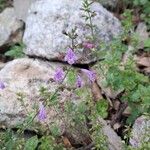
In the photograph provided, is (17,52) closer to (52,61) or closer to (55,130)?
(52,61)

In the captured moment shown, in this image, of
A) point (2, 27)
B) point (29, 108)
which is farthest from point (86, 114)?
point (2, 27)

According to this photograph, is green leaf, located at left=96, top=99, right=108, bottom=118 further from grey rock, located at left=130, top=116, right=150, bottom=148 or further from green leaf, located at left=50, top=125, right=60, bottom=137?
green leaf, located at left=50, top=125, right=60, bottom=137

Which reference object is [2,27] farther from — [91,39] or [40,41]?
[91,39]

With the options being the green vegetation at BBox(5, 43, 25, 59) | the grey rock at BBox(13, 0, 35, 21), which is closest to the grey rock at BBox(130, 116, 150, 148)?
the green vegetation at BBox(5, 43, 25, 59)

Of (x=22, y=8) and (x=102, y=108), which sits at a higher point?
(x=22, y=8)

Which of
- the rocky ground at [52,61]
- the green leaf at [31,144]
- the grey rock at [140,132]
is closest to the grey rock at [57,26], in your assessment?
the rocky ground at [52,61]

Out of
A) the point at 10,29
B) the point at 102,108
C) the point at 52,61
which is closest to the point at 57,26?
the point at 52,61
